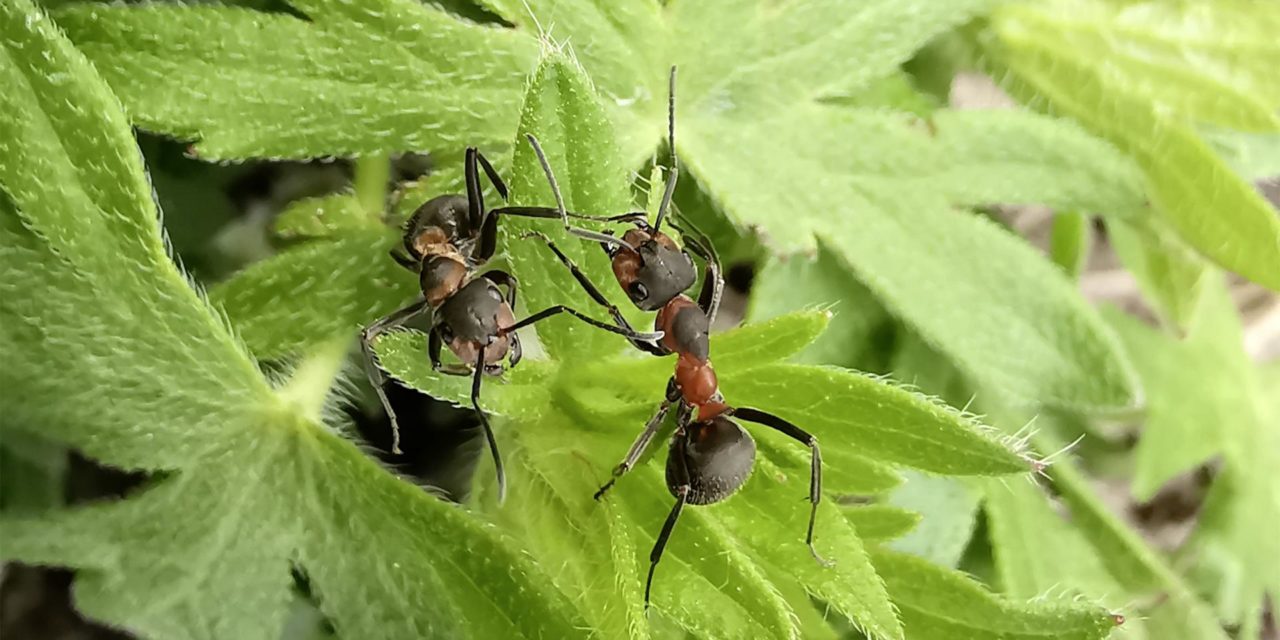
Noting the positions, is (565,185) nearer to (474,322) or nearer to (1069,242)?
(474,322)

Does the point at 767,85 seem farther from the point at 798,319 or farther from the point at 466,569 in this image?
the point at 466,569

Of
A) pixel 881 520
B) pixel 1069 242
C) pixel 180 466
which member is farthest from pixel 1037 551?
pixel 180 466

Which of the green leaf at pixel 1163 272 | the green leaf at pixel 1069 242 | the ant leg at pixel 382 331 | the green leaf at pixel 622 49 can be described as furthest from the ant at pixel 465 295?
the green leaf at pixel 1163 272

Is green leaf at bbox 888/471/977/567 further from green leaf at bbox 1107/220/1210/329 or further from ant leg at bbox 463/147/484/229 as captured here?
ant leg at bbox 463/147/484/229

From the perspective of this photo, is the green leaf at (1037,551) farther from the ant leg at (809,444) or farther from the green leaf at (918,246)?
the ant leg at (809,444)

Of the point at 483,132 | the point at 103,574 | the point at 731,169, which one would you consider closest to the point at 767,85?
the point at 731,169
